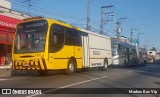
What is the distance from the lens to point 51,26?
1850 centimetres

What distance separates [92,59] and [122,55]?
14.0m

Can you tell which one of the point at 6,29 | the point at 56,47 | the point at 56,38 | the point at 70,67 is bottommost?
A: the point at 70,67

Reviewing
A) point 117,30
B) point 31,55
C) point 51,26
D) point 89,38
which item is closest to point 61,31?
point 51,26

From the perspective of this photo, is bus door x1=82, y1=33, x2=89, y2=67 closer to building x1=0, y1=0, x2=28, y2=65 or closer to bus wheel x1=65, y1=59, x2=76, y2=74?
bus wheel x1=65, y1=59, x2=76, y2=74

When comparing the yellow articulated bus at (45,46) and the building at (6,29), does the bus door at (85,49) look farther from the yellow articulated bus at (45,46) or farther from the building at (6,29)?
the building at (6,29)

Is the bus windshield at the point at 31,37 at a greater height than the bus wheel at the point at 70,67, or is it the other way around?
the bus windshield at the point at 31,37

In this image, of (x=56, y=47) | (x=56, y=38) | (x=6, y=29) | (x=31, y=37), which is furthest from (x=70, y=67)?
(x=6, y=29)

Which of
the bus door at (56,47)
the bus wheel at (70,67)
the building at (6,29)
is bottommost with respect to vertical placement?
the bus wheel at (70,67)

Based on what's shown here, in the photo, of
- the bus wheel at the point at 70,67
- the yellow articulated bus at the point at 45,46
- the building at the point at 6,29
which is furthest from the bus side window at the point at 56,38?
the building at the point at 6,29

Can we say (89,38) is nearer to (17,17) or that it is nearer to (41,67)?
(41,67)

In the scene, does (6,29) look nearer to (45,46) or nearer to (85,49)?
(85,49)

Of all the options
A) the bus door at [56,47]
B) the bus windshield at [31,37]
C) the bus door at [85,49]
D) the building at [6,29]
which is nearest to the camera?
the bus windshield at [31,37]

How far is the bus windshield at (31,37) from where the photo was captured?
18.2m

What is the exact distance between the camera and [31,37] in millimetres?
18547
